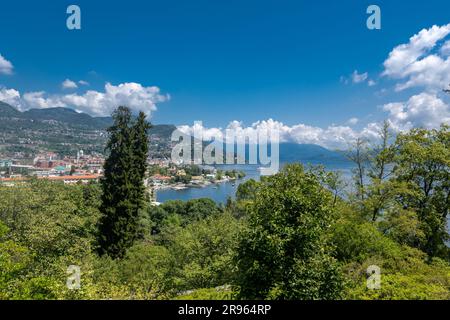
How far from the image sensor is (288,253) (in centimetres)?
668

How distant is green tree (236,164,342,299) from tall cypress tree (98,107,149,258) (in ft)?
56.9

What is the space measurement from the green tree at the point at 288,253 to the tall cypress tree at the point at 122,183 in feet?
56.9

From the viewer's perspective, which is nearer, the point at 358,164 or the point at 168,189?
the point at 358,164

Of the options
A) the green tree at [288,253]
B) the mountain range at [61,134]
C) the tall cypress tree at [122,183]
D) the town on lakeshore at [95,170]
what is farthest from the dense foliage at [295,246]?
the mountain range at [61,134]

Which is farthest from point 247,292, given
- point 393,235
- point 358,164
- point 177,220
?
point 177,220

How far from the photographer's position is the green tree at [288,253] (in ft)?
20.9

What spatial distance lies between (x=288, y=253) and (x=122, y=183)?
62.2ft

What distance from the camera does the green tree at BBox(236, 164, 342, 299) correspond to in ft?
20.9

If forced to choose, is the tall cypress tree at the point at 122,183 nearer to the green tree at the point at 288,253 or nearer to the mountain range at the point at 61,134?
the green tree at the point at 288,253

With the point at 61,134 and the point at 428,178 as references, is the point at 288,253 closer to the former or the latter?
the point at 428,178

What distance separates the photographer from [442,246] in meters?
17.2

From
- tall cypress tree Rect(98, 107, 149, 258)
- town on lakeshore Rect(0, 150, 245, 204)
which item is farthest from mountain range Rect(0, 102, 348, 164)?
tall cypress tree Rect(98, 107, 149, 258)
